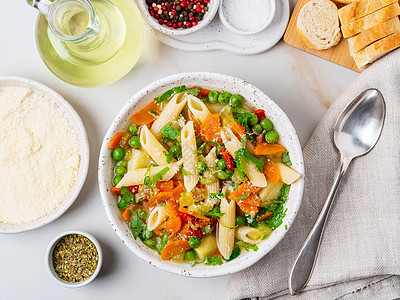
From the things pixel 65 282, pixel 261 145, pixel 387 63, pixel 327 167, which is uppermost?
pixel 387 63


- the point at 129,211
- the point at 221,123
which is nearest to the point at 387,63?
the point at 221,123

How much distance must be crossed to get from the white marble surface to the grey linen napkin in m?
0.16

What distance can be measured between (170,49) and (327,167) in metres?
1.15

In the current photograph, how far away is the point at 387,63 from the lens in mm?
2508

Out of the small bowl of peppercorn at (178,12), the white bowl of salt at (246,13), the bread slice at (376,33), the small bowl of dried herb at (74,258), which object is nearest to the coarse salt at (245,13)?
the white bowl of salt at (246,13)

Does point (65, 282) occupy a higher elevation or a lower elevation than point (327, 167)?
lower

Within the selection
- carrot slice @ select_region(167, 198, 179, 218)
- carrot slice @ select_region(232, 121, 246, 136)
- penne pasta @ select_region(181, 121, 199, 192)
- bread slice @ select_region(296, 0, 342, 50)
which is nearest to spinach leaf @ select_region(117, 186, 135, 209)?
carrot slice @ select_region(167, 198, 179, 218)

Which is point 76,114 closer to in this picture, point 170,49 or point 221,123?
point 170,49

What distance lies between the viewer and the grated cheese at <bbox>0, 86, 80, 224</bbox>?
8.77ft

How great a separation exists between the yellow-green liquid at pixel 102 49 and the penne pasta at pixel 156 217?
2.58 feet

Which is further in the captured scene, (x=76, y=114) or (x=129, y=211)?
(x=76, y=114)

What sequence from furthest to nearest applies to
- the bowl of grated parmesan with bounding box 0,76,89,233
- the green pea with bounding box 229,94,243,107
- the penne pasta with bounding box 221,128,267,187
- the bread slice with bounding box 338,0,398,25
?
1. the bowl of grated parmesan with bounding box 0,76,89,233
2. the bread slice with bounding box 338,0,398,25
3. the green pea with bounding box 229,94,243,107
4. the penne pasta with bounding box 221,128,267,187

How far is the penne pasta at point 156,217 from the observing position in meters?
2.38

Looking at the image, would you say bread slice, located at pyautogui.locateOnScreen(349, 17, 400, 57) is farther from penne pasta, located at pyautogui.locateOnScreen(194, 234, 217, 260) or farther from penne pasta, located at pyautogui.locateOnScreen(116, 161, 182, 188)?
penne pasta, located at pyautogui.locateOnScreen(194, 234, 217, 260)
